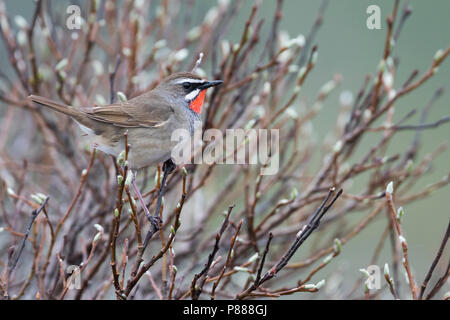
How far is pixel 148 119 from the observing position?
3.22 meters

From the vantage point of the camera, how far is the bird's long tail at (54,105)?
112 inches

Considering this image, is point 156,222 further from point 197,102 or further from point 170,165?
point 197,102

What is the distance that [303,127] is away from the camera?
171 inches

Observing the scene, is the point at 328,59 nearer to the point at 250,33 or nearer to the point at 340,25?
the point at 340,25

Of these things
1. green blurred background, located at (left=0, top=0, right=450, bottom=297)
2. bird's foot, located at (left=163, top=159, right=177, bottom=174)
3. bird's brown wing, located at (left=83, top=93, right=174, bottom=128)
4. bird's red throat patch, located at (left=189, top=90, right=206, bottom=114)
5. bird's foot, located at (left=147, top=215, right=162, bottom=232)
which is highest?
green blurred background, located at (left=0, top=0, right=450, bottom=297)

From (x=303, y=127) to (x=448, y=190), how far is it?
23.1 feet

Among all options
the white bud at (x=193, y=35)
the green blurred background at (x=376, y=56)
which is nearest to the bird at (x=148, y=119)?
the white bud at (x=193, y=35)

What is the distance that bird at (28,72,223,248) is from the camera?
3.03 metres

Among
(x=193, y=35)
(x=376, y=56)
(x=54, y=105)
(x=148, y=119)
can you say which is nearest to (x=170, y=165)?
(x=148, y=119)

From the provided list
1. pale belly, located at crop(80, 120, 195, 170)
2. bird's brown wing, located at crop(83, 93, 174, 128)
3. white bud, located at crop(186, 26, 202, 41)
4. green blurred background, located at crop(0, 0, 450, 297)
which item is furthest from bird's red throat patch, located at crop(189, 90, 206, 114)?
green blurred background, located at crop(0, 0, 450, 297)

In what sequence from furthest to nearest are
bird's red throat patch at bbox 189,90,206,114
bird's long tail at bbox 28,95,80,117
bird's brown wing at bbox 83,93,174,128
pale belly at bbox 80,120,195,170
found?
bird's red throat patch at bbox 189,90,206,114 → bird's brown wing at bbox 83,93,174,128 → pale belly at bbox 80,120,195,170 → bird's long tail at bbox 28,95,80,117

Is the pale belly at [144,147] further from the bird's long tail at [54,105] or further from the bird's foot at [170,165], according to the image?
the bird's long tail at [54,105]

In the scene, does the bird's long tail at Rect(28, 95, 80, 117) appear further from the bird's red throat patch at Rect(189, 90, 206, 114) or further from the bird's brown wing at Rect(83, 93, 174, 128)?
the bird's red throat patch at Rect(189, 90, 206, 114)
